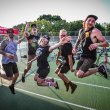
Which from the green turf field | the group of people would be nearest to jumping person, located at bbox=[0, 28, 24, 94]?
the group of people

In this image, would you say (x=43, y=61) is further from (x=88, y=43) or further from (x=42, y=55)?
(x=88, y=43)

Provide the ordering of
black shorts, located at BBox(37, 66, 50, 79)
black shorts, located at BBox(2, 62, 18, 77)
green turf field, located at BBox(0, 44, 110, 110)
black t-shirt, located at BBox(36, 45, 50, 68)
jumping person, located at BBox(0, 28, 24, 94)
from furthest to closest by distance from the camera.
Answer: black shorts, located at BBox(2, 62, 18, 77) < jumping person, located at BBox(0, 28, 24, 94) < black shorts, located at BBox(37, 66, 50, 79) < black t-shirt, located at BBox(36, 45, 50, 68) < green turf field, located at BBox(0, 44, 110, 110)

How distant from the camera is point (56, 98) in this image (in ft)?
24.2

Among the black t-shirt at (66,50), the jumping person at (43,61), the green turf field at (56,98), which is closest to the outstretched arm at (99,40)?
the black t-shirt at (66,50)

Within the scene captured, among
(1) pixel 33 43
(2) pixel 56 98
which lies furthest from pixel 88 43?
(1) pixel 33 43

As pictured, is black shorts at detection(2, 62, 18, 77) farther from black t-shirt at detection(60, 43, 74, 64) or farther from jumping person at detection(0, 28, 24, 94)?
black t-shirt at detection(60, 43, 74, 64)

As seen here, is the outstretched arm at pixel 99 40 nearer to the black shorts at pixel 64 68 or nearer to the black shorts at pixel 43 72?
the black shorts at pixel 64 68

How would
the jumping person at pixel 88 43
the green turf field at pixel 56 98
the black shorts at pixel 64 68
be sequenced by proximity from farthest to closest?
the black shorts at pixel 64 68, the green turf field at pixel 56 98, the jumping person at pixel 88 43

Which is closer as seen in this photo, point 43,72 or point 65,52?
point 65,52

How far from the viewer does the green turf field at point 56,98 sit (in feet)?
21.6

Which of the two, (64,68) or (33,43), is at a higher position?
(33,43)

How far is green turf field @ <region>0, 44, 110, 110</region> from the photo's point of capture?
6.60m

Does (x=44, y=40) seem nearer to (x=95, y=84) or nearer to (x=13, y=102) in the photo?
(x=13, y=102)

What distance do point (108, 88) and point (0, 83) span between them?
4.20 meters
